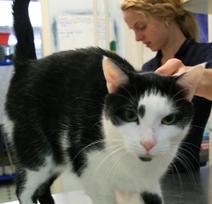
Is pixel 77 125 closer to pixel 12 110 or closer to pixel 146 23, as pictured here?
pixel 12 110

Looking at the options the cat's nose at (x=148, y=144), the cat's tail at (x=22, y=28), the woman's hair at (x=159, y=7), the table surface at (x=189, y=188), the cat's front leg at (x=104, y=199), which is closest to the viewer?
the cat's nose at (x=148, y=144)

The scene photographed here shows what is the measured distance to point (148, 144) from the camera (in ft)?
2.02

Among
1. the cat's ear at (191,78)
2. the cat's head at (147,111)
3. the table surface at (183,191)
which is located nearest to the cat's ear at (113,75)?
the cat's head at (147,111)

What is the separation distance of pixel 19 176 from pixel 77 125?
207mm

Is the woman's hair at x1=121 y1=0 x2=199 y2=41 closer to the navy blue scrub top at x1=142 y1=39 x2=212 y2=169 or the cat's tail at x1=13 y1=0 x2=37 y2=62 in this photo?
the navy blue scrub top at x1=142 y1=39 x2=212 y2=169

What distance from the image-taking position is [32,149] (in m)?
0.86

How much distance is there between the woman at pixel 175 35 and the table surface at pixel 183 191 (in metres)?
→ 0.05

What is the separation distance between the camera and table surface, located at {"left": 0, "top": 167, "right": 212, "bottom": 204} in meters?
1.04

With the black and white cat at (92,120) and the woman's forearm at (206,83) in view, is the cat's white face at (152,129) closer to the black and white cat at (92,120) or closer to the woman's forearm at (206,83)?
the black and white cat at (92,120)

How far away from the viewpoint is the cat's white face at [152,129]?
0.63 meters

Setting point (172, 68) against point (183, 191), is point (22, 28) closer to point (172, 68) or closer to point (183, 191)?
point (172, 68)

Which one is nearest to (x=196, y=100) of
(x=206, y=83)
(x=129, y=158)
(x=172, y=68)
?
(x=206, y=83)

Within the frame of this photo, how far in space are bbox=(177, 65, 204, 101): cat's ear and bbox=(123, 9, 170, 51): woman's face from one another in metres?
0.69

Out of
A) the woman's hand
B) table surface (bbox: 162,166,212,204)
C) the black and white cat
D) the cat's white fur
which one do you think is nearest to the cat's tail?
the black and white cat
